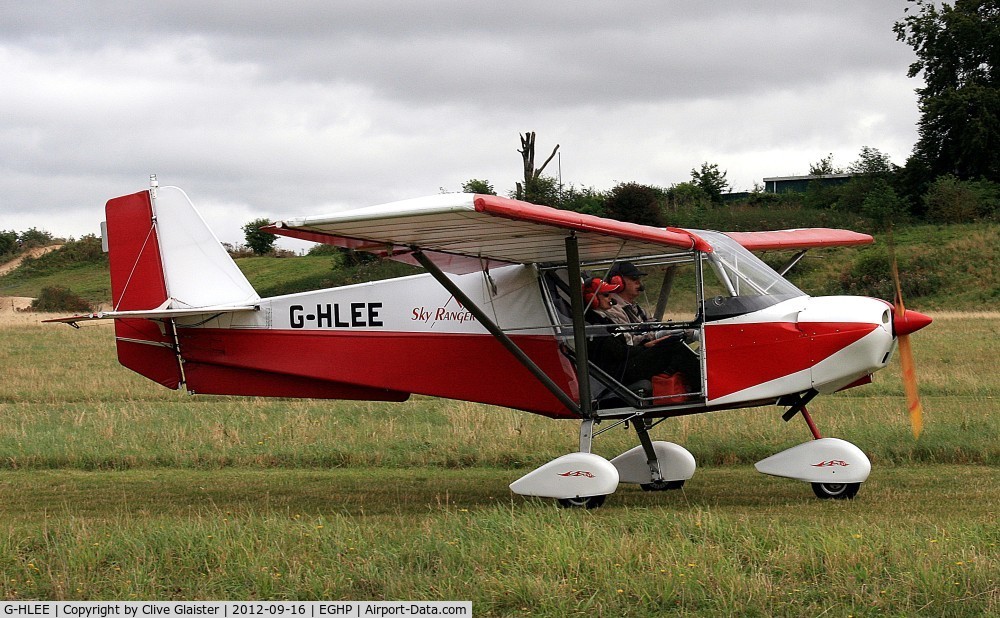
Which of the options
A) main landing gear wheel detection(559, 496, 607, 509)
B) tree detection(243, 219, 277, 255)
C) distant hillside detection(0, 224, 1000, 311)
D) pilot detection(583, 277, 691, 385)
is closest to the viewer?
main landing gear wheel detection(559, 496, 607, 509)

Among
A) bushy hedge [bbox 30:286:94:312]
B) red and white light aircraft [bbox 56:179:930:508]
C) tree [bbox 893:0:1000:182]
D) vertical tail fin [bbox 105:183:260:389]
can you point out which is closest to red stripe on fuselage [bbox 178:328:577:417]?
red and white light aircraft [bbox 56:179:930:508]

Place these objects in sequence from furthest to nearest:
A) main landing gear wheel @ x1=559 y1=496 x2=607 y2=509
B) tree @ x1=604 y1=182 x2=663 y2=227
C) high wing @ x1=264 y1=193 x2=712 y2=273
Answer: tree @ x1=604 y1=182 x2=663 y2=227, main landing gear wheel @ x1=559 y1=496 x2=607 y2=509, high wing @ x1=264 y1=193 x2=712 y2=273

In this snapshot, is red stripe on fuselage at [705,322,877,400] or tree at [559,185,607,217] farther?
tree at [559,185,607,217]

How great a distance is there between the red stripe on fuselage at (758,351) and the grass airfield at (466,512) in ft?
3.48

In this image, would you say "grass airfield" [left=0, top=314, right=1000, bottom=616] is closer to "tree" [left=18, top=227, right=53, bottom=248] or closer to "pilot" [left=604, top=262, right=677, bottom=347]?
"pilot" [left=604, top=262, right=677, bottom=347]

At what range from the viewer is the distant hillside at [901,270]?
3709cm

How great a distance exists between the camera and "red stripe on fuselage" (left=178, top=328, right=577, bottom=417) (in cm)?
924

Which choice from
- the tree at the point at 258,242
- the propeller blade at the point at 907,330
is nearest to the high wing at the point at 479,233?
the propeller blade at the point at 907,330

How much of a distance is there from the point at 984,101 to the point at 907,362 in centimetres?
4755

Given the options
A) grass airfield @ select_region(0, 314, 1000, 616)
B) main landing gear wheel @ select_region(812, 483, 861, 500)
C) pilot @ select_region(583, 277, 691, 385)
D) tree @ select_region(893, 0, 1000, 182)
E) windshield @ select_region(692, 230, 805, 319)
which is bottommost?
main landing gear wheel @ select_region(812, 483, 861, 500)

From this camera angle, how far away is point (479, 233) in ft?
26.3

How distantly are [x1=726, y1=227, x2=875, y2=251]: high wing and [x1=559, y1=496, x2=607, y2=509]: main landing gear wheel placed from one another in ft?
11.3

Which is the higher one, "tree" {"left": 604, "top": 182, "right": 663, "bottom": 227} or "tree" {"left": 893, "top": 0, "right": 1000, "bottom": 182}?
"tree" {"left": 893, "top": 0, "right": 1000, "bottom": 182}

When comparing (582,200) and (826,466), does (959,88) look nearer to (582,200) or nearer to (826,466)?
(582,200)
